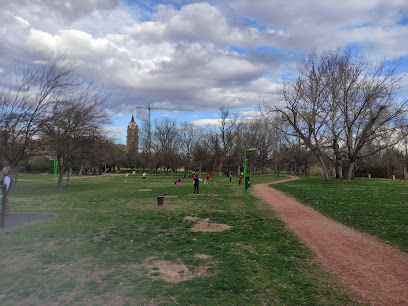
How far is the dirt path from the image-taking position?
4.71 meters

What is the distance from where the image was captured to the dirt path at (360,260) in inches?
185

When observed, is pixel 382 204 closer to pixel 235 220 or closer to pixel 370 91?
pixel 235 220

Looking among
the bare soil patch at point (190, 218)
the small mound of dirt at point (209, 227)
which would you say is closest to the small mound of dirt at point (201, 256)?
the small mound of dirt at point (209, 227)

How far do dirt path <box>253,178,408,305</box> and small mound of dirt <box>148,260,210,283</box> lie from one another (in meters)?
2.66

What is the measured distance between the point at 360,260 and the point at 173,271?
4.21m

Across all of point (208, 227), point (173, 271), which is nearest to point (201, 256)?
point (173, 271)

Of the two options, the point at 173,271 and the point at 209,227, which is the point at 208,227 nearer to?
the point at 209,227

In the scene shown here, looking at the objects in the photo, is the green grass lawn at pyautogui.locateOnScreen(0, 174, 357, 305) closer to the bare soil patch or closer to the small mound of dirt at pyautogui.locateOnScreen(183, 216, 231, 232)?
the small mound of dirt at pyautogui.locateOnScreen(183, 216, 231, 232)

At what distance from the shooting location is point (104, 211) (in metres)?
12.9

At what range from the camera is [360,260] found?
638 centimetres

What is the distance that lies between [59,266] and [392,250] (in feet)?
25.4

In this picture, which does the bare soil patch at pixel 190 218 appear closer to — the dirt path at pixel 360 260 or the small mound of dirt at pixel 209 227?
the small mound of dirt at pixel 209 227

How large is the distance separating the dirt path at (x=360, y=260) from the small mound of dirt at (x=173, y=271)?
105 inches

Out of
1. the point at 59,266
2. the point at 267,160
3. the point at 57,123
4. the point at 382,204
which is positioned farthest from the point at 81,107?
the point at 267,160
